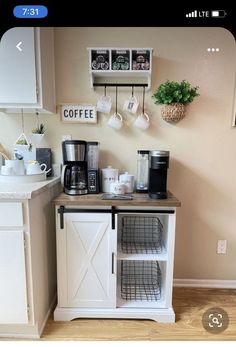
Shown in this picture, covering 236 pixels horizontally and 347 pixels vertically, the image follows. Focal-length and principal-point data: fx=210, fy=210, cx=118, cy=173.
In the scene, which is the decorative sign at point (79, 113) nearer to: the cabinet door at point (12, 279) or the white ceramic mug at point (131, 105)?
the white ceramic mug at point (131, 105)

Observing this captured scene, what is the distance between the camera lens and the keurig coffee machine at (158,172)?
3.99ft

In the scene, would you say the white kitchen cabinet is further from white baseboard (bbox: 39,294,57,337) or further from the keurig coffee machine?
white baseboard (bbox: 39,294,57,337)

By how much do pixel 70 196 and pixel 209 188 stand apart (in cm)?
97

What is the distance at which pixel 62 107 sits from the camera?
143 centimetres

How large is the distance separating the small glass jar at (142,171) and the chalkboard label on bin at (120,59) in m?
0.54

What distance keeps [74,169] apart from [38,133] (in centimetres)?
40

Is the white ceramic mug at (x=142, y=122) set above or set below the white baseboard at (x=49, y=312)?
above

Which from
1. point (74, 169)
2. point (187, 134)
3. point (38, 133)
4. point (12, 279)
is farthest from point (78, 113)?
point (12, 279)

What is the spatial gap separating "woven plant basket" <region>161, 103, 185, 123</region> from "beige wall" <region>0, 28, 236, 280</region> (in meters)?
0.07

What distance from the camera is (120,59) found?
4.26ft

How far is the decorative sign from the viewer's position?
1427mm
